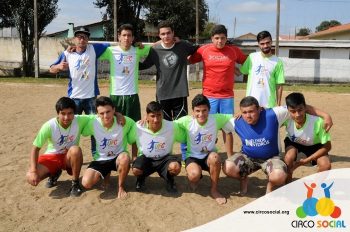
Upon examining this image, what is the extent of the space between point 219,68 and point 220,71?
5 cm

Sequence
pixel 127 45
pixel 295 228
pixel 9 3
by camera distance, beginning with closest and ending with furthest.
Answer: pixel 295 228
pixel 127 45
pixel 9 3

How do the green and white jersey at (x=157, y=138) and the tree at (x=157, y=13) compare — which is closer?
the green and white jersey at (x=157, y=138)

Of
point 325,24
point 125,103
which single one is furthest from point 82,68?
point 325,24

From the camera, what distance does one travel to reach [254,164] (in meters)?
5.15

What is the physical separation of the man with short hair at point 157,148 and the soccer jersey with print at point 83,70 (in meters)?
1.35

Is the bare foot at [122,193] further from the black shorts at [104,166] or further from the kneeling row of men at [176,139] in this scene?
the black shorts at [104,166]

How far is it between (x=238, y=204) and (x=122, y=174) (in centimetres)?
147

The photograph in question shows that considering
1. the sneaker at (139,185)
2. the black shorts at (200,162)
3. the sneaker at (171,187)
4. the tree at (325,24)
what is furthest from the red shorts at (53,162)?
the tree at (325,24)

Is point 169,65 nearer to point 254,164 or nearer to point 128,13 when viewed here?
point 254,164

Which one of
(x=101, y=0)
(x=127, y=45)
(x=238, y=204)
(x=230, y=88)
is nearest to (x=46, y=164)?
(x=127, y=45)

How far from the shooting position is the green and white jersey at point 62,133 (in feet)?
17.1

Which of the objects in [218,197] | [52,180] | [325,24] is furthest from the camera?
[325,24]

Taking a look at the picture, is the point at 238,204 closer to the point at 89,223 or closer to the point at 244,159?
the point at 244,159

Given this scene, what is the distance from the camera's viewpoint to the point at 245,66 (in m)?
6.30
